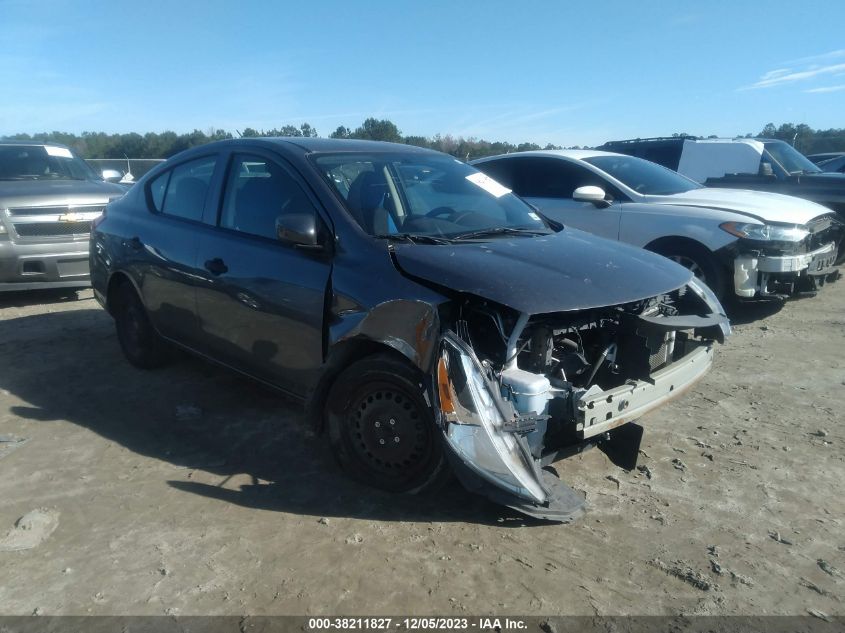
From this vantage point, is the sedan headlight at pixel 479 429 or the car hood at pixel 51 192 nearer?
the sedan headlight at pixel 479 429

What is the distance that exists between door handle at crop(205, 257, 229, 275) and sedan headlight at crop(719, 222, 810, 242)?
487 centimetres

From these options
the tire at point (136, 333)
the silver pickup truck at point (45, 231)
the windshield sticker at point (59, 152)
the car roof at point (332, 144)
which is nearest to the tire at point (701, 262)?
the car roof at point (332, 144)

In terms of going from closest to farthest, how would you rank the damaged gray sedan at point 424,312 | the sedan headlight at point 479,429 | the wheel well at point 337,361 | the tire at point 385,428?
the sedan headlight at point 479,429, the damaged gray sedan at point 424,312, the tire at point 385,428, the wheel well at point 337,361

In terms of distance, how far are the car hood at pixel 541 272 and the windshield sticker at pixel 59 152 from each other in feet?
24.1

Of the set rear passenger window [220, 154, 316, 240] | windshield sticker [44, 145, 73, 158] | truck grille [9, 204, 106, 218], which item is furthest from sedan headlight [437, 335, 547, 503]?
windshield sticker [44, 145, 73, 158]

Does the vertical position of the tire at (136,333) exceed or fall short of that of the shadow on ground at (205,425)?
it exceeds it

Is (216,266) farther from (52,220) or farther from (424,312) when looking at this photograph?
(52,220)

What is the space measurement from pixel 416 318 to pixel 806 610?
194 centimetres

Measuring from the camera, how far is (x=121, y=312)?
214 inches

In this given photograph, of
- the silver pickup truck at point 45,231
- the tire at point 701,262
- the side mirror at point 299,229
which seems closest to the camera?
the side mirror at point 299,229

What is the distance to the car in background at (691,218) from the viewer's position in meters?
6.53

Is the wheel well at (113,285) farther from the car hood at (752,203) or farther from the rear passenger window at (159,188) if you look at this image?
the car hood at (752,203)

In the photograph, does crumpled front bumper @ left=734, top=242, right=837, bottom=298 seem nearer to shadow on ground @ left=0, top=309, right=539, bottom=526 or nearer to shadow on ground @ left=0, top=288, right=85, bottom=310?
shadow on ground @ left=0, top=309, right=539, bottom=526

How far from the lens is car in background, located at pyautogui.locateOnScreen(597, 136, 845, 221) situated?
957 centimetres
